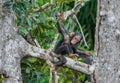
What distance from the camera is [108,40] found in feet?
5.95

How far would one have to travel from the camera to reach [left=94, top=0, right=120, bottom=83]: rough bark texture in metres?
1.81

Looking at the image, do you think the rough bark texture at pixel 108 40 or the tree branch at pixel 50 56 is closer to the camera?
the rough bark texture at pixel 108 40

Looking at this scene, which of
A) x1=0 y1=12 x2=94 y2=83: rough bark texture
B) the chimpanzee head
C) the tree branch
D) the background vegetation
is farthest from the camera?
the chimpanzee head

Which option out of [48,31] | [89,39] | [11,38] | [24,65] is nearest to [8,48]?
[11,38]

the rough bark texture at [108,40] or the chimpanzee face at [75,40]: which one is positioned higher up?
the rough bark texture at [108,40]

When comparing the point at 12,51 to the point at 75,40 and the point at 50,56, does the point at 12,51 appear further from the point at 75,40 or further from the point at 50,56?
the point at 75,40

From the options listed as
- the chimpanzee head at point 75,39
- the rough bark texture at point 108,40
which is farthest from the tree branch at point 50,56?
the chimpanzee head at point 75,39

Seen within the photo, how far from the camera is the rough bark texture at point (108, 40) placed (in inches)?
71.3

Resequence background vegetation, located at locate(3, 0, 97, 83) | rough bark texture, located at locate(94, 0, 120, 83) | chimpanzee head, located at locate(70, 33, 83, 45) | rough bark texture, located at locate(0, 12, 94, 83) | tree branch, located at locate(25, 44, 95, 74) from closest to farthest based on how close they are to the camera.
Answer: rough bark texture, located at locate(94, 0, 120, 83) < tree branch, located at locate(25, 44, 95, 74) < rough bark texture, located at locate(0, 12, 94, 83) < background vegetation, located at locate(3, 0, 97, 83) < chimpanzee head, located at locate(70, 33, 83, 45)

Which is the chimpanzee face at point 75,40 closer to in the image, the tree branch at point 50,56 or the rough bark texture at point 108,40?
the tree branch at point 50,56

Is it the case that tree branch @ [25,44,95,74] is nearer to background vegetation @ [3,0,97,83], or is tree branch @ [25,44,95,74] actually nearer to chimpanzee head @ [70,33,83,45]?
background vegetation @ [3,0,97,83]

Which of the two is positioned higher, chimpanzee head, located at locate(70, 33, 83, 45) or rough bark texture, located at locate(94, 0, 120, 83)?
rough bark texture, located at locate(94, 0, 120, 83)

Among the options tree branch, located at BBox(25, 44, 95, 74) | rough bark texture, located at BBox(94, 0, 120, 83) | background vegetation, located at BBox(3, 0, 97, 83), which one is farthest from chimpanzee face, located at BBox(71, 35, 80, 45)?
rough bark texture, located at BBox(94, 0, 120, 83)

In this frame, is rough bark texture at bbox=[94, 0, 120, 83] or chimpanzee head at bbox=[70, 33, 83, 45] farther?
chimpanzee head at bbox=[70, 33, 83, 45]
